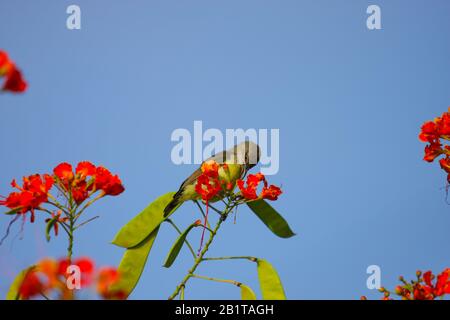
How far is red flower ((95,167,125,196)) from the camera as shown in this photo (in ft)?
7.59

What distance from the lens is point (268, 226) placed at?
281 centimetres

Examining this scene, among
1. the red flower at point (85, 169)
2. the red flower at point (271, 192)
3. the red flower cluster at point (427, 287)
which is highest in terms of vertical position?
the red flower at point (85, 169)

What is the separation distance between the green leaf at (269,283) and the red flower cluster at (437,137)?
141 cm

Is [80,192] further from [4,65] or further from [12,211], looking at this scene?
[4,65]

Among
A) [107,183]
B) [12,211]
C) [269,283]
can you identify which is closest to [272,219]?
[269,283]

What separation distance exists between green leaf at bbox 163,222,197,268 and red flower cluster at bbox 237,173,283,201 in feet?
1.00

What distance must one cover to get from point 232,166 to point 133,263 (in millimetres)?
725

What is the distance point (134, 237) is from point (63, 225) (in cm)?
58

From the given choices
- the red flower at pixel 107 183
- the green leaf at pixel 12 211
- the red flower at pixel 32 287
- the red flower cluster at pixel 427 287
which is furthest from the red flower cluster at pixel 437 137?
the red flower at pixel 32 287

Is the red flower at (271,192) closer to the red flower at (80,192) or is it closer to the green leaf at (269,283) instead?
the green leaf at (269,283)

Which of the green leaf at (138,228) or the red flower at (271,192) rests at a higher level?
the red flower at (271,192)

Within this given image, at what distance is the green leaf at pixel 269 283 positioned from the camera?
2.33 metres
